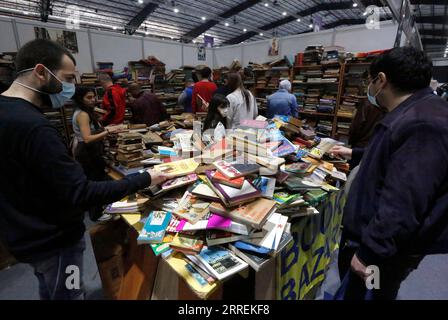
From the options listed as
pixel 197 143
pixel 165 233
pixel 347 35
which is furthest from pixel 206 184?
pixel 347 35

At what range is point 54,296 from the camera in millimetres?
1115

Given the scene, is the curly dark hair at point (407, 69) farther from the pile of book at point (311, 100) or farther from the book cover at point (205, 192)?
the pile of book at point (311, 100)

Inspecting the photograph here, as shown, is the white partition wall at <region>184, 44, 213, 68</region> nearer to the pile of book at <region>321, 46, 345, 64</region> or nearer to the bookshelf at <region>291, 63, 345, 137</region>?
the bookshelf at <region>291, 63, 345, 137</region>

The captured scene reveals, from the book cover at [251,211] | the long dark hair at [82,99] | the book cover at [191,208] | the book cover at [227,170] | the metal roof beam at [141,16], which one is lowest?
the book cover at [191,208]

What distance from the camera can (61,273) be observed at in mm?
1099

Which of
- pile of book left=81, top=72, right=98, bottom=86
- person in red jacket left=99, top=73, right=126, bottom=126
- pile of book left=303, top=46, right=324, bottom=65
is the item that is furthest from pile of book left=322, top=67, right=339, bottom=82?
pile of book left=81, top=72, right=98, bottom=86

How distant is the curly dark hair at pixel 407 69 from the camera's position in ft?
3.31

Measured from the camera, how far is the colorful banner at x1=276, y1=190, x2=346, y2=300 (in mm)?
1408

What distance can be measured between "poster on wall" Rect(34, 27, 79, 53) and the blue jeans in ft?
14.5

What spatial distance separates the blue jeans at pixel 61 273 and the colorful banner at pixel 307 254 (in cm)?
104

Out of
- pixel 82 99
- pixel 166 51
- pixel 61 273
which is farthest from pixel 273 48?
pixel 61 273

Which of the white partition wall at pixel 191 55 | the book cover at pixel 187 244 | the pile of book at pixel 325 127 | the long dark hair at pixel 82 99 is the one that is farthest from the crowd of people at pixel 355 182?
the white partition wall at pixel 191 55

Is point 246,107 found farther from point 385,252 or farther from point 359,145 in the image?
point 385,252

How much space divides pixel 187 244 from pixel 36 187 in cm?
66
